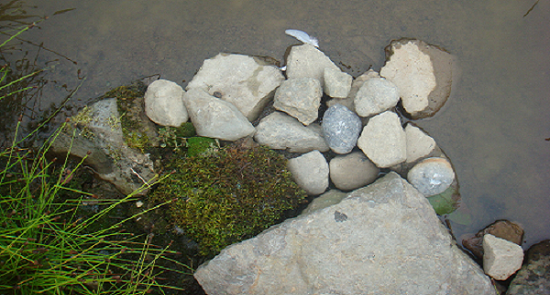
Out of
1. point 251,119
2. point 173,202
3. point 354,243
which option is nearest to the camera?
point 354,243

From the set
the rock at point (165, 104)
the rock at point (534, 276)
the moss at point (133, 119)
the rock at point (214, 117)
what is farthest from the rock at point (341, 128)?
the rock at point (534, 276)

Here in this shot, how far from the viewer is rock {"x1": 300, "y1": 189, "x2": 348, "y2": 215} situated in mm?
3863

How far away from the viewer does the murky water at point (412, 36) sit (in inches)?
169

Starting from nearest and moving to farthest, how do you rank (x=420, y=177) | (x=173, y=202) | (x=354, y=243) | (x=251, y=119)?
(x=354, y=243)
(x=173, y=202)
(x=420, y=177)
(x=251, y=119)

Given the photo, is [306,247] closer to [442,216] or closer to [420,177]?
[420,177]

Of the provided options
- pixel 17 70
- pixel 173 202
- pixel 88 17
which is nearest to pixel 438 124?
pixel 173 202

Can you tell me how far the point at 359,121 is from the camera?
13.7ft

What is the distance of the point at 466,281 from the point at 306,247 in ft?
5.90

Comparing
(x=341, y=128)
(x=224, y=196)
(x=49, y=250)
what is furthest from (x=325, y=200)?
(x=49, y=250)

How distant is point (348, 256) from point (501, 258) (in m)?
1.88

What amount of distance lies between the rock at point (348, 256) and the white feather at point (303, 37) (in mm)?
2134

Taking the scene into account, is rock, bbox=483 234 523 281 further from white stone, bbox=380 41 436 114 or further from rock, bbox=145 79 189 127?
rock, bbox=145 79 189 127

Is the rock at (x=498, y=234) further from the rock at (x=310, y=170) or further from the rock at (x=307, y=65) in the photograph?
the rock at (x=307, y=65)

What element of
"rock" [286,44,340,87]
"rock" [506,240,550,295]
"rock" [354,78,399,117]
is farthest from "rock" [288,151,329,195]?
"rock" [506,240,550,295]
